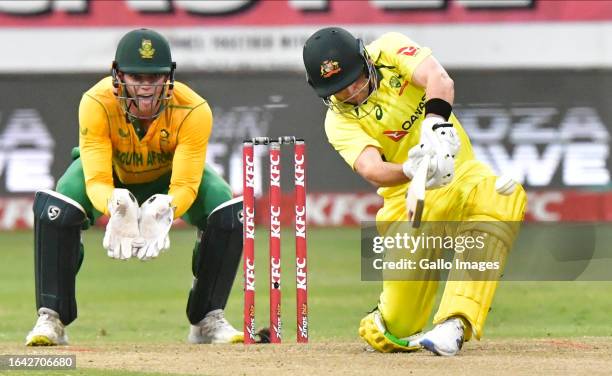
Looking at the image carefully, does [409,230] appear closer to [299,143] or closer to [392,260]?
→ [392,260]

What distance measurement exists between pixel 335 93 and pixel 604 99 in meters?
9.20

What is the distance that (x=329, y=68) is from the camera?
247 inches

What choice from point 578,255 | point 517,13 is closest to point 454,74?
point 517,13

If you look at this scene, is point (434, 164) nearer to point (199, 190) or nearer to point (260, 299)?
point (199, 190)

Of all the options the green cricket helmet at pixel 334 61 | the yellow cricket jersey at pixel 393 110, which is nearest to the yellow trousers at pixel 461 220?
the yellow cricket jersey at pixel 393 110

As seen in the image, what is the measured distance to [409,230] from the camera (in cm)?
667

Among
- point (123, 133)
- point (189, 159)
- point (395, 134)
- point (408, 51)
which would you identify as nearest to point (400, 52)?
point (408, 51)

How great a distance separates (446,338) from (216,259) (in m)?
1.77

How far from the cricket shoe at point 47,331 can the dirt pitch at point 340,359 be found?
104mm

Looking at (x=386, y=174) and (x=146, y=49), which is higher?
(x=146, y=49)

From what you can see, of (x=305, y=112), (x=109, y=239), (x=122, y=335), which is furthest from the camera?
(x=305, y=112)

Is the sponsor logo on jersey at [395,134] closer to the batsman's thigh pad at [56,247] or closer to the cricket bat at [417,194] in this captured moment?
the cricket bat at [417,194]

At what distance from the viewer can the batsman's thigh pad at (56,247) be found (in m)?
7.16

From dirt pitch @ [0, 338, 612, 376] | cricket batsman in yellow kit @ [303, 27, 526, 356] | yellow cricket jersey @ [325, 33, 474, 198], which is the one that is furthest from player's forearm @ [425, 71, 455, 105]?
dirt pitch @ [0, 338, 612, 376]
